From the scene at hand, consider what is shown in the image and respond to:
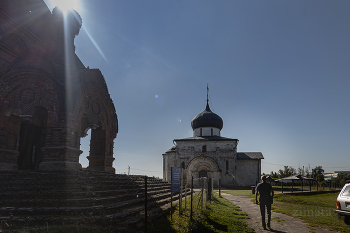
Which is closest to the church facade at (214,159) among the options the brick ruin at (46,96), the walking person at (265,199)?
the brick ruin at (46,96)

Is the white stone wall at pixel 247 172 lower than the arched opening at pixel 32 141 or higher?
lower

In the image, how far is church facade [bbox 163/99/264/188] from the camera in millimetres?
35125

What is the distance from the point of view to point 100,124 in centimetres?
1513

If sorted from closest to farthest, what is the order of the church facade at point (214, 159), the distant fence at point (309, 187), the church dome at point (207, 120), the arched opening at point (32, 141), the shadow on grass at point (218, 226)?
1. the shadow on grass at point (218, 226)
2. the arched opening at point (32, 141)
3. the distant fence at point (309, 187)
4. the church facade at point (214, 159)
5. the church dome at point (207, 120)

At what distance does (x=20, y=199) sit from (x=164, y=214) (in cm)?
451

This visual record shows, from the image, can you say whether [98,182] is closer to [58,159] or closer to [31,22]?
[58,159]

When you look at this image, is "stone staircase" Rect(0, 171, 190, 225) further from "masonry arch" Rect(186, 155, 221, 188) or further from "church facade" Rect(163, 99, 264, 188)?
"church facade" Rect(163, 99, 264, 188)

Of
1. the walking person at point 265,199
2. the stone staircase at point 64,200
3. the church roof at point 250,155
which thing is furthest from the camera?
the church roof at point 250,155

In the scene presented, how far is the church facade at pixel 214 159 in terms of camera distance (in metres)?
35.1

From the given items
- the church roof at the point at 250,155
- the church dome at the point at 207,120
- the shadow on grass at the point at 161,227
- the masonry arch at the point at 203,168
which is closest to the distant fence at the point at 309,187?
the church roof at the point at 250,155

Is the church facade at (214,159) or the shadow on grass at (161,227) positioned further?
the church facade at (214,159)

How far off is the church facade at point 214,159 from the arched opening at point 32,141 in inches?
892

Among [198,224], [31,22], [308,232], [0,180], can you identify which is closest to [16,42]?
[31,22]

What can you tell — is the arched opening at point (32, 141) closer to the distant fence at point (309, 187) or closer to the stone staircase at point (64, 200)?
the stone staircase at point (64, 200)
